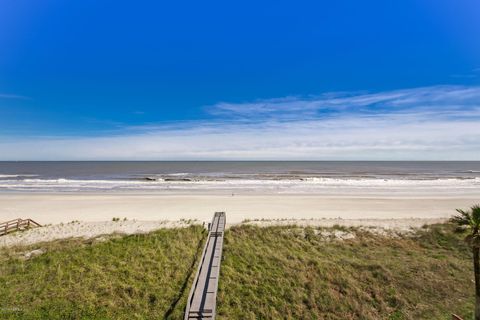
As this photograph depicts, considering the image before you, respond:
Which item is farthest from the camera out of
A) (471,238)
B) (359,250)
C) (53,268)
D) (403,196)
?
(403,196)

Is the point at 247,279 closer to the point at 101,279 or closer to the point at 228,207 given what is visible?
the point at 101,279

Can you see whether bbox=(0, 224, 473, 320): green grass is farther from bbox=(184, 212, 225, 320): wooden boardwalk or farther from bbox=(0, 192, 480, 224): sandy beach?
bbox=(0, 192, 480, 224): sandy beach

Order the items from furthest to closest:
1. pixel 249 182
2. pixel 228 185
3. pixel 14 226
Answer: pixel 249 182 → pixel 228 185 → pixel 14 226

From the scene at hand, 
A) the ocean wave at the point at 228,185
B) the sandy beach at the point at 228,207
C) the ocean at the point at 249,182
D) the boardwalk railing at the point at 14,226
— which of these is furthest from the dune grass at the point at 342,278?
the ocean wave at the point at 228,185

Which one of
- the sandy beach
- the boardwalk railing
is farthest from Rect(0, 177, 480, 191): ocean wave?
the boardwalk railing

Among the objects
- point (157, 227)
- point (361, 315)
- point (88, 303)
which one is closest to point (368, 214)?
point (361, 315)

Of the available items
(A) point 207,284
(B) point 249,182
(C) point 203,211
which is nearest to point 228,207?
(C) point 203,211

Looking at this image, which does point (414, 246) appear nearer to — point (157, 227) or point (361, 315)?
point (361, 315)
